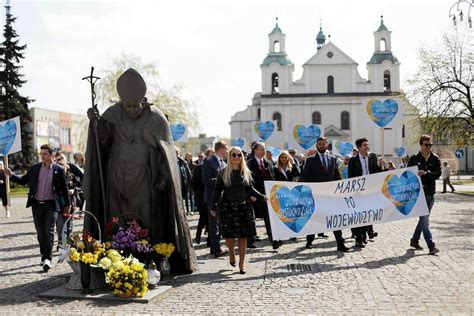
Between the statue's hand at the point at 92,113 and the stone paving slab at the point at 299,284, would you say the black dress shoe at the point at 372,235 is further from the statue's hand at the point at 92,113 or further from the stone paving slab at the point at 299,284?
the statue's hand at the point at 92,113

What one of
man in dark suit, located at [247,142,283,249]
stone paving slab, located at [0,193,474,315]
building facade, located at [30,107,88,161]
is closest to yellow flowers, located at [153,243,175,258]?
stone paving slab, located at [0,193,474,315]

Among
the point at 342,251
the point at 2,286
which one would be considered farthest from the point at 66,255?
the point at 342,251

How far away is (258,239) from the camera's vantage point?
1383 cm

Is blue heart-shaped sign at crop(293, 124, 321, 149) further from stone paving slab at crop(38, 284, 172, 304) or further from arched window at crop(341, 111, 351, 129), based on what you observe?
arched window at crop(341, 111, 351, 129)

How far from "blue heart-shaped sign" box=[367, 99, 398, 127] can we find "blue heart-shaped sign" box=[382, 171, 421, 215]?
663cm

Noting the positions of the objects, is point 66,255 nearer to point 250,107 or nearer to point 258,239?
point 258,239

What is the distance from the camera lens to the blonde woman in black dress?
9.50 m

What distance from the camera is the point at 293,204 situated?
1131cm

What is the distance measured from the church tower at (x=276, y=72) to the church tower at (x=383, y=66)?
1126 centimetres

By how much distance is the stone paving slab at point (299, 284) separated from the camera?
23.6 feet

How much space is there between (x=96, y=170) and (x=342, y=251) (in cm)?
513

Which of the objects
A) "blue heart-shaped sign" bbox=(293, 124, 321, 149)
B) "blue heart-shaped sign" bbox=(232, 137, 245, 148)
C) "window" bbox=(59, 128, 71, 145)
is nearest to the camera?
"blue heart-shaped sign" bbox=(293, 124, 321, 149)

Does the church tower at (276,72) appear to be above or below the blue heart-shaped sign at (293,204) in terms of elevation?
above

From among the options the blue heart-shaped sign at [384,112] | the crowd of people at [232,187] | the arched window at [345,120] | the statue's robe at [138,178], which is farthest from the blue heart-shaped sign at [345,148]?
the arched window at [345,120]
